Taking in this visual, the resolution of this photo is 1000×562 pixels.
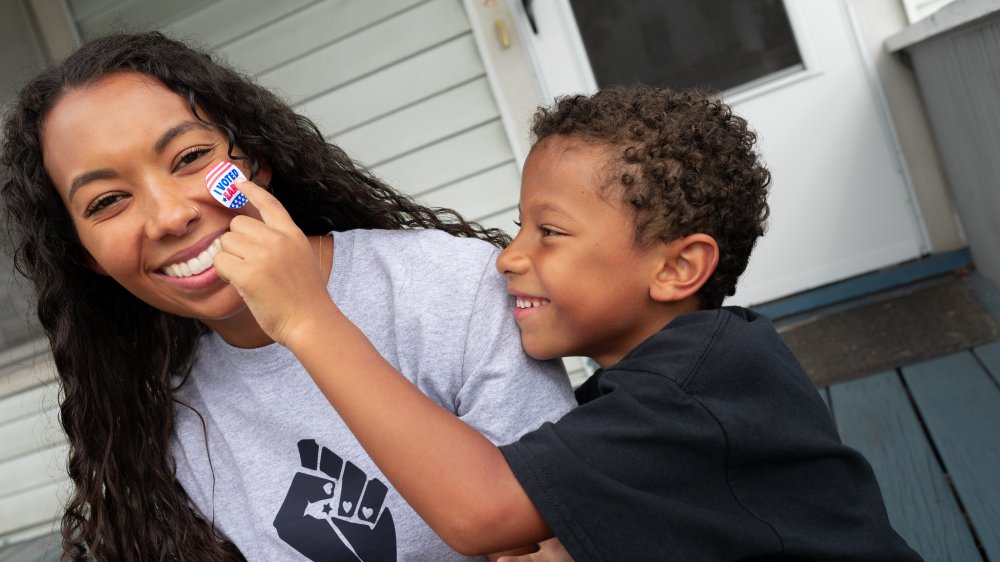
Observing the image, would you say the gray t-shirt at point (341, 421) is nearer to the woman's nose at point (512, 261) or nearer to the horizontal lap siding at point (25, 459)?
the woman's nose at point (512, 261)

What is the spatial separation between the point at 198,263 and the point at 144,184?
0.44 ft

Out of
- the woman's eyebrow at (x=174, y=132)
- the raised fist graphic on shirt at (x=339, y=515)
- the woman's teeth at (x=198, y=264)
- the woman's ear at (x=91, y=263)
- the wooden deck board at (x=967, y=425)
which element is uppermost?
the woman's eyebrow at (x=174, y=132)

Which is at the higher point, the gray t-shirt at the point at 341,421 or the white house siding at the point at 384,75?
the white house siding at the point at 384,75

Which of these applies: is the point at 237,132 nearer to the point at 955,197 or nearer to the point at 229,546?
the point at 229,546

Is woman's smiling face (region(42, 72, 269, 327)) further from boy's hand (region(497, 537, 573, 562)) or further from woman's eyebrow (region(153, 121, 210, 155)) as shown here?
boy's hand (region(497, 537, 573, 562))

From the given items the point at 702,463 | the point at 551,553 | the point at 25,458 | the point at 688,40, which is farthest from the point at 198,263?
the point at 25,458

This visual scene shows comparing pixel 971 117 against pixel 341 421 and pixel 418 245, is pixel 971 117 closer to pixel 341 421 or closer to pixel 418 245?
pixel 418 245

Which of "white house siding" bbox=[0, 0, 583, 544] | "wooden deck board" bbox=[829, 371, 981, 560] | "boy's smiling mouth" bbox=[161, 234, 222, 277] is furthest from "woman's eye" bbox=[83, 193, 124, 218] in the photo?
"white house siding" bbox=[0, 0, 583, 544]

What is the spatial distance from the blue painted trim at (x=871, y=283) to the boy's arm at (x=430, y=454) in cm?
303

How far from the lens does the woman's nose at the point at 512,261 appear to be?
1.46m

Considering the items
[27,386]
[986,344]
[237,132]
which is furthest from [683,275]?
[27,386]

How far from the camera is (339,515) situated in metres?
1.47

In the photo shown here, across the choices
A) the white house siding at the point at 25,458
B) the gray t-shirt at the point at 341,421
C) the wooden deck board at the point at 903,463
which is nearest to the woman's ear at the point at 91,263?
the gray t-shirt at the point at 341,421

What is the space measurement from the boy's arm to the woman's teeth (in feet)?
1.00
